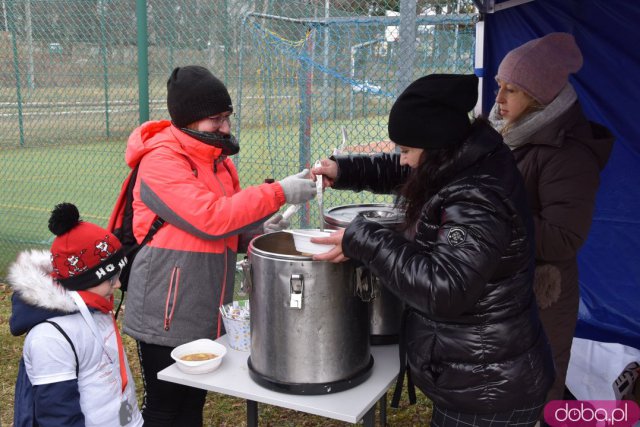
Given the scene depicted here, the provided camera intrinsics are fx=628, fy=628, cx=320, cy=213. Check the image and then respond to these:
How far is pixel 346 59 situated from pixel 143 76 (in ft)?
8.21

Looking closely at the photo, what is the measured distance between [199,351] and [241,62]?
4132 mm

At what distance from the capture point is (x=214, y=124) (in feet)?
8.16

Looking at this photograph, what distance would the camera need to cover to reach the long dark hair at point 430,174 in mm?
1685

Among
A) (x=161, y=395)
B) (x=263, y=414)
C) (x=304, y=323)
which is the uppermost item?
(x=304, y=323)

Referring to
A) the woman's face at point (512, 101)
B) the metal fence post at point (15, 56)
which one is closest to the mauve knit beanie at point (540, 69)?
the woman's face at point (512, 101)

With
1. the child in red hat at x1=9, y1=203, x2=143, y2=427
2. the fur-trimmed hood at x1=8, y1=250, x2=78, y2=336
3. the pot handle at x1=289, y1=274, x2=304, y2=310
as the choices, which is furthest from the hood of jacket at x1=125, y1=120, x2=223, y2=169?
the pot handle at x1=289, y1=274, x2=304, y2=310

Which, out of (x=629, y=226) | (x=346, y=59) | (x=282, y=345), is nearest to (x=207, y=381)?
(x=282, y=345)

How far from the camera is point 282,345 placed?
1.90 metres

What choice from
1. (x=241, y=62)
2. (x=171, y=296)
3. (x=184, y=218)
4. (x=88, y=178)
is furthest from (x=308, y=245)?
(x=88, y=178)

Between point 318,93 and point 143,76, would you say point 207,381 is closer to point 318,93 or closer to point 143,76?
point 143,76

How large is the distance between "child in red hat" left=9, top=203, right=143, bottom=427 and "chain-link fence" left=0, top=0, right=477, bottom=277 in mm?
2481

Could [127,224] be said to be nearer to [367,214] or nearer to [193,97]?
[193,97]

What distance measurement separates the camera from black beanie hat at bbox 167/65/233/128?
242 centimetres

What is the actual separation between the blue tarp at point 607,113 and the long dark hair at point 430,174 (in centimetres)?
203
